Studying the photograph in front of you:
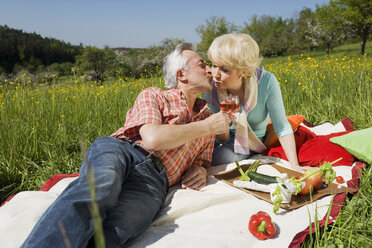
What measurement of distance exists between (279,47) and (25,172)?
166 ft

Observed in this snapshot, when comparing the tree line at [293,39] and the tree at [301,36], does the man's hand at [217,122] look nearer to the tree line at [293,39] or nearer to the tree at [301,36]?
the tree line at [293,39]

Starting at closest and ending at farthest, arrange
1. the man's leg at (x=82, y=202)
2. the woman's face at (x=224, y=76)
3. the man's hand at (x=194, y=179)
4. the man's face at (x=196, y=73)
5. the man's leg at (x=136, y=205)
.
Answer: the man's leg at (x=82, y=202) < the man's leg at (x=136, y=205) < the man's face at (x=196, y=73) < the man's hand at (x=194, y=179) < the woman's face at (x=224, y=76)

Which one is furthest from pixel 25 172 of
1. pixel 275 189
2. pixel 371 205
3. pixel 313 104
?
pixel 313 104

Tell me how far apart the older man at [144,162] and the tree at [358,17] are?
34033 millimetres

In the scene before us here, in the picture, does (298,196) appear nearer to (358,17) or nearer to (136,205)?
(136,205)

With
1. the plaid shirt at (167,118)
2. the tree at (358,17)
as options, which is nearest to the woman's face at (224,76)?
the plaid shirt at (167,118)

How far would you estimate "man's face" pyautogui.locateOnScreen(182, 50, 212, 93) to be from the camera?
2.95 m

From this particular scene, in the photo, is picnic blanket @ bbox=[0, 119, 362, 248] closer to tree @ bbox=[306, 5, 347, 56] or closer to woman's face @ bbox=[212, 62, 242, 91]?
woman's face @ bbox=[212, 62, 242, 91]

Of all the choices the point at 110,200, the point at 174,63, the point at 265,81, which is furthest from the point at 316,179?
the point at 110,200

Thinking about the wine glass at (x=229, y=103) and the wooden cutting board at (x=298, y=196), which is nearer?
the wooden cutting board at (x=298, y=196)

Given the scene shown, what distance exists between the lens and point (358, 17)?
1252 inches

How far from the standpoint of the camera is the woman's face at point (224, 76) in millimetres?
3207

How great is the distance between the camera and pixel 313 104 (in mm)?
5348

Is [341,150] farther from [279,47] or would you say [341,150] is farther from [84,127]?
[279,47]
